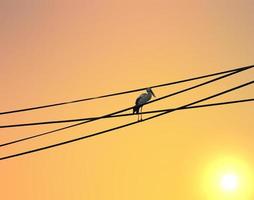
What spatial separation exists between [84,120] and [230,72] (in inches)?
127

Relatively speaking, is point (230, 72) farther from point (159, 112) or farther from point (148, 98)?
point (148, 98)

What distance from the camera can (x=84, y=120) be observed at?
1394 cm

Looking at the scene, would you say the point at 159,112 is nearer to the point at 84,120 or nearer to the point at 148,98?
the point at 84,120

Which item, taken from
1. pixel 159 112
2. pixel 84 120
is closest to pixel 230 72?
pixel 159 112

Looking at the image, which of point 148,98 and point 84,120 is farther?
point 148,98

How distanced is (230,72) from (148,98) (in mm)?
9143

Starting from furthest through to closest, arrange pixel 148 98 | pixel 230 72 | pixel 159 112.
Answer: pixel 148 98 → pixel 159 112 → pixel 230 72

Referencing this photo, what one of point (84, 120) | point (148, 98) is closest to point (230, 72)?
point (84, 120)

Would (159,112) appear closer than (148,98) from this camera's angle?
Yes

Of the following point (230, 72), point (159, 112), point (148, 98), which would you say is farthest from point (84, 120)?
point (148, 98)

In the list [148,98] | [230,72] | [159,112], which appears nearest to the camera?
[230,72]

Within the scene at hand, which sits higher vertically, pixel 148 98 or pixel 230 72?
pixel 148 98

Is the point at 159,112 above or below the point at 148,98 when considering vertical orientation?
below

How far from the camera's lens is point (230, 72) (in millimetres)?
13141
